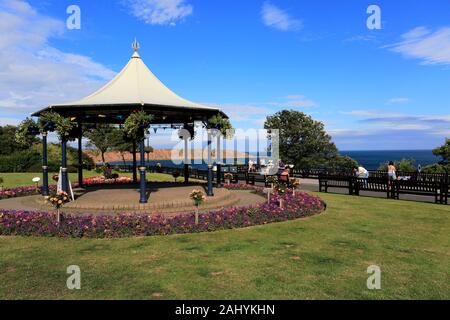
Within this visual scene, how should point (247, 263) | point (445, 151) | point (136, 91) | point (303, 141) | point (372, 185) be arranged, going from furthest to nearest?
point (303, 141) → point (445, 151) → point (372, 185) → point (136, 91) → point (247, 263)

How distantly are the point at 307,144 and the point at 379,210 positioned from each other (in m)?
38.6

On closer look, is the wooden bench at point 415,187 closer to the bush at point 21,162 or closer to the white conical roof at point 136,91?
the white conical roof at point 136,91

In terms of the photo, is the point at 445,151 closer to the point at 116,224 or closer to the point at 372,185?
the point at 372,185

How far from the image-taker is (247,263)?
774 cm

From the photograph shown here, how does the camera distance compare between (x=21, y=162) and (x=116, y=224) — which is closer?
(x=116, y=224)

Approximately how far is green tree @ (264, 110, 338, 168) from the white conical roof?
124ft

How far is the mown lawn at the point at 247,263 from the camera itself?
6.20m

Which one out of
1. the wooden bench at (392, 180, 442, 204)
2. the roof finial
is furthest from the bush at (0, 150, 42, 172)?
the wooden bench at (392, 180, 442, 204)

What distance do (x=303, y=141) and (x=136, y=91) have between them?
41.0 meters

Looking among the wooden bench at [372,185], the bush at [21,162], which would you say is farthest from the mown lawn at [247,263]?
the bush at [21,162]

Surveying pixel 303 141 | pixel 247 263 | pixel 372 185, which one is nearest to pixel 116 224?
pixel 247 263

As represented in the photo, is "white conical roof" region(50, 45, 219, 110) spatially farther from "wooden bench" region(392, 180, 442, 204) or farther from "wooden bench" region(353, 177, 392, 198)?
"wooden bench" region(392, 180, 442, 204)

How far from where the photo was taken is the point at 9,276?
6.98 meters

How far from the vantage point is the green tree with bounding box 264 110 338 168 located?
5291 cm
